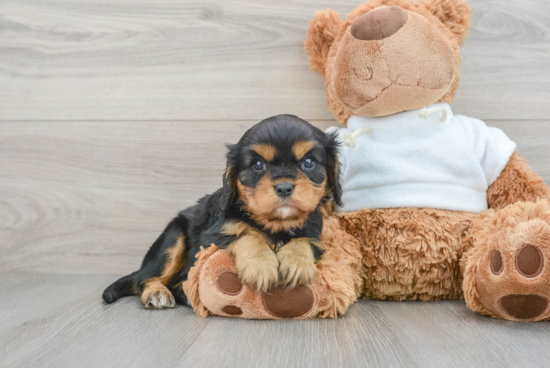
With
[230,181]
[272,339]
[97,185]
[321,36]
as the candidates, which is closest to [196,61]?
[321,36]

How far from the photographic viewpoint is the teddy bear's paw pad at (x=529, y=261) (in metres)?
1.35

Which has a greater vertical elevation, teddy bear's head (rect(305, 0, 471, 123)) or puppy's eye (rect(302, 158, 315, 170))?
teddy bear's head (rect(305, 0, 471, 123))

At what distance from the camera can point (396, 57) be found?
5.56ft

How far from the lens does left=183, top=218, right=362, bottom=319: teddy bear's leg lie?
5.00ft

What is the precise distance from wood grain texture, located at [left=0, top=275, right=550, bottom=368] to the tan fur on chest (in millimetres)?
68

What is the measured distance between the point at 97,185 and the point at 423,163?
1738 millimetres

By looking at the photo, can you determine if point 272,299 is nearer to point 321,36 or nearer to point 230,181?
point 230,181

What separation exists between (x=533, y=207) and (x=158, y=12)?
203cm

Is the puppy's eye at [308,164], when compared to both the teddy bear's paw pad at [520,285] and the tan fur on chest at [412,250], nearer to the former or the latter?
the tan fur on chest at [412,250]

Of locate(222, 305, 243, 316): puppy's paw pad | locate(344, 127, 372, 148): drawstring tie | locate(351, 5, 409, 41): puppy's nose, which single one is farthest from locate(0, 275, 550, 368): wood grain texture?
locate(351, 5, 409, 41): puppy's nose

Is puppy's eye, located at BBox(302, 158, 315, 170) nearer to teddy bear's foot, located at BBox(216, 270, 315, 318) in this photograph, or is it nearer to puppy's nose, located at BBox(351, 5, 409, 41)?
teddy bear's foot, located at BBox(216, 270, 315, 318)

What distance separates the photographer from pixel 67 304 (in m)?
1.91

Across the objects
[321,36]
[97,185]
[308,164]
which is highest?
[321,36]

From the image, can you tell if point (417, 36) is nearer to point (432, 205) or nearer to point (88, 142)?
point (432, 205)
